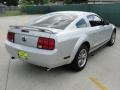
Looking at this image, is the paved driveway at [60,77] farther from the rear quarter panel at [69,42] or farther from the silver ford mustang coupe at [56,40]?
the rear quarter panel at [69,42]

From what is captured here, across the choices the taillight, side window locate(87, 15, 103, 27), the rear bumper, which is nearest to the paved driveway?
the rear bumper

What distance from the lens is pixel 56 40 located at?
14.0 feet

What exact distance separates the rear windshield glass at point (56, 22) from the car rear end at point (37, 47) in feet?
2.21

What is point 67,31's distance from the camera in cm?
471

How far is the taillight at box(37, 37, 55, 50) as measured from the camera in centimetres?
426

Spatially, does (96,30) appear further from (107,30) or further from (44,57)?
(44,57)

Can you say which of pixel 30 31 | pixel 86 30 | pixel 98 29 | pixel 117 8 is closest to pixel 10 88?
pixel 30 31

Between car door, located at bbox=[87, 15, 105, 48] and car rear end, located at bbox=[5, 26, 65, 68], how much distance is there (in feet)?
5.45

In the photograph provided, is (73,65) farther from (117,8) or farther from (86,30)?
(117,8)

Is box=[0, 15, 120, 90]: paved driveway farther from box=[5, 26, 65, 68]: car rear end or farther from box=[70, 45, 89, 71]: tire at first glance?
box=[5, 26, 65, 68]: car rear end

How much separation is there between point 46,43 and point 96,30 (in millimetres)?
2148

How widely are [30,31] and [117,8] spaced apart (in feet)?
35.4

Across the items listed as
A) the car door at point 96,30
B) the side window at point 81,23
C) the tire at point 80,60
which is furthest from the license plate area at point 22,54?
the car door at point 96,30

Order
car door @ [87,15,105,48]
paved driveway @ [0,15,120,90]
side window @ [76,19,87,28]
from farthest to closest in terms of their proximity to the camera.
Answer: car door @ [87,15,105,48]
side window @ [76,19,87,28]
paved driveway @ [0,15,120,90]
